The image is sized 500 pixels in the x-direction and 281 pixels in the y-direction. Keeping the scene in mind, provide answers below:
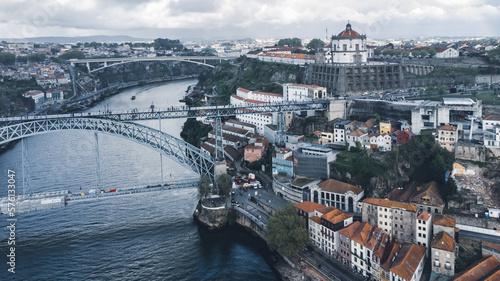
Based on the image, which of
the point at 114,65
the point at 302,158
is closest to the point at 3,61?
the point at 114,65

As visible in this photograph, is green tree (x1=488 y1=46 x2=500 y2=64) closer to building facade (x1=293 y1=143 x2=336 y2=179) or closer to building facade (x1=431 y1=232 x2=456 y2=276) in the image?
building facade (x1=293 y1=143 x2=336 y2=179)

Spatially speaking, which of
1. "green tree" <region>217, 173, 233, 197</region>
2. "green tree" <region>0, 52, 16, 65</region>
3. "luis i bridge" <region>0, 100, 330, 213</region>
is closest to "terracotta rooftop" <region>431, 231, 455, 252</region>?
"green tree" <region>217, 173, 233, 197</region>

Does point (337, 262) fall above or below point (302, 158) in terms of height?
below

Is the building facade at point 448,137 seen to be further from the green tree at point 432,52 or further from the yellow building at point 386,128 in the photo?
the green tree at point 432,52

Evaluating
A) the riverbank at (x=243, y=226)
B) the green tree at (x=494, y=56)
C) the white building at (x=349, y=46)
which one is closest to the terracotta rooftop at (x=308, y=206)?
the riverbank at (x=243, y=226)

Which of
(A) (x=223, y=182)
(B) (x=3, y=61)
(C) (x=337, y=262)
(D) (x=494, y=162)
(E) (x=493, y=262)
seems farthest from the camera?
(B) (x=3, y=61)

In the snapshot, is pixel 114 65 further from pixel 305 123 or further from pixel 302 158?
pixel 302 158

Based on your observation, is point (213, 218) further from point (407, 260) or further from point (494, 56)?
point (494, 56)

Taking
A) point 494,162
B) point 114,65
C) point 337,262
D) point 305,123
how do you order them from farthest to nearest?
point 114,65 → point 305,123 → point 494,162 → point 337,262
